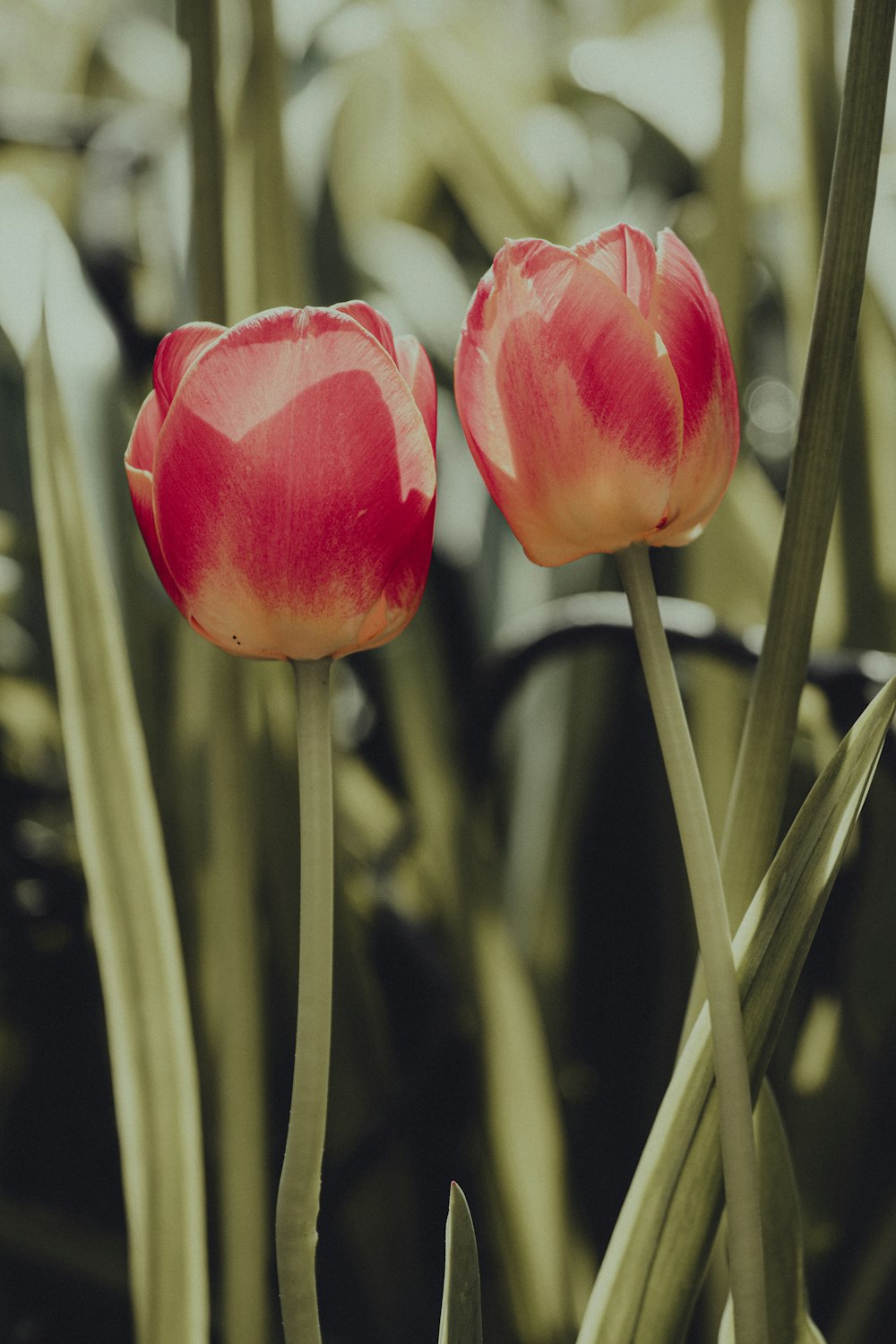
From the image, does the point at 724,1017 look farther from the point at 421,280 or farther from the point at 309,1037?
the point at 421,280

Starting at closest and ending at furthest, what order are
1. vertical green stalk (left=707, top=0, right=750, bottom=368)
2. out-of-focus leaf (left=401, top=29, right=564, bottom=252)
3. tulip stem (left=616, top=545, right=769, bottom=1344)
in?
1. tulip stem (left=616, top=545, right=769, bottom=1344)
2. vertical green stalk (left=707, top=0, right=750, bottom=368)
3. out-of-focus leaf (left=401, top=29, right=564, bottom=252)

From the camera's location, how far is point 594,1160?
12.6 inches

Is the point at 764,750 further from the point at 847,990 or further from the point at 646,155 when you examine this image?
the point at 646,155

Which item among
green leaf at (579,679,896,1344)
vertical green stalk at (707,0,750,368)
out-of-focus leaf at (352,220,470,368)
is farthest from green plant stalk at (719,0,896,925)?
out-of-focus leaf at (352,220,470,368)

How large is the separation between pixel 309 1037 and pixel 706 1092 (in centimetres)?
4

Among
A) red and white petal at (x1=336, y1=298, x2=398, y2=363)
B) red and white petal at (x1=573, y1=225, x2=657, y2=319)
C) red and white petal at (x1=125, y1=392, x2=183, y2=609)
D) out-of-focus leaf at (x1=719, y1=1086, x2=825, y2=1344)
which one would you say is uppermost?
red and white petal at (x1=573, y1=225, x2=657, y2=319)

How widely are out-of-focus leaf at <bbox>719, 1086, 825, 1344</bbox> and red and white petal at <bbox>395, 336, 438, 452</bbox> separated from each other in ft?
0.30

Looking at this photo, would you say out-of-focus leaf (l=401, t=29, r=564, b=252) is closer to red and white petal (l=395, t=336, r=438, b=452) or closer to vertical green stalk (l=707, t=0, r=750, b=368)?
vertical green stalk (l=707, t=0, r=750, b=368)

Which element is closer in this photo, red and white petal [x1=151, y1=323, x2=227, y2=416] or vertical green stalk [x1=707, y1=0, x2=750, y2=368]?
red and white petal [x1=151, y1=323, x2=227, y2=416]

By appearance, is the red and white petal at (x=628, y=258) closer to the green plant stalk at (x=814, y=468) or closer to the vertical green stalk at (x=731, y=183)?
the green plant stalk at (x=814, y=468)

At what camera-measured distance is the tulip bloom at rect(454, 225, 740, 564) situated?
0.11m

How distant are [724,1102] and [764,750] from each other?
39 mm

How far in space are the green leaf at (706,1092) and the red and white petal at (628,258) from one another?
5cm

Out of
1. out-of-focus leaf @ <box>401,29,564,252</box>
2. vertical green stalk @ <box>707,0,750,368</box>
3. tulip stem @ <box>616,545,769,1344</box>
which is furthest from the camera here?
out-of-focus leaf @ <box>401,29,564,252</box>
